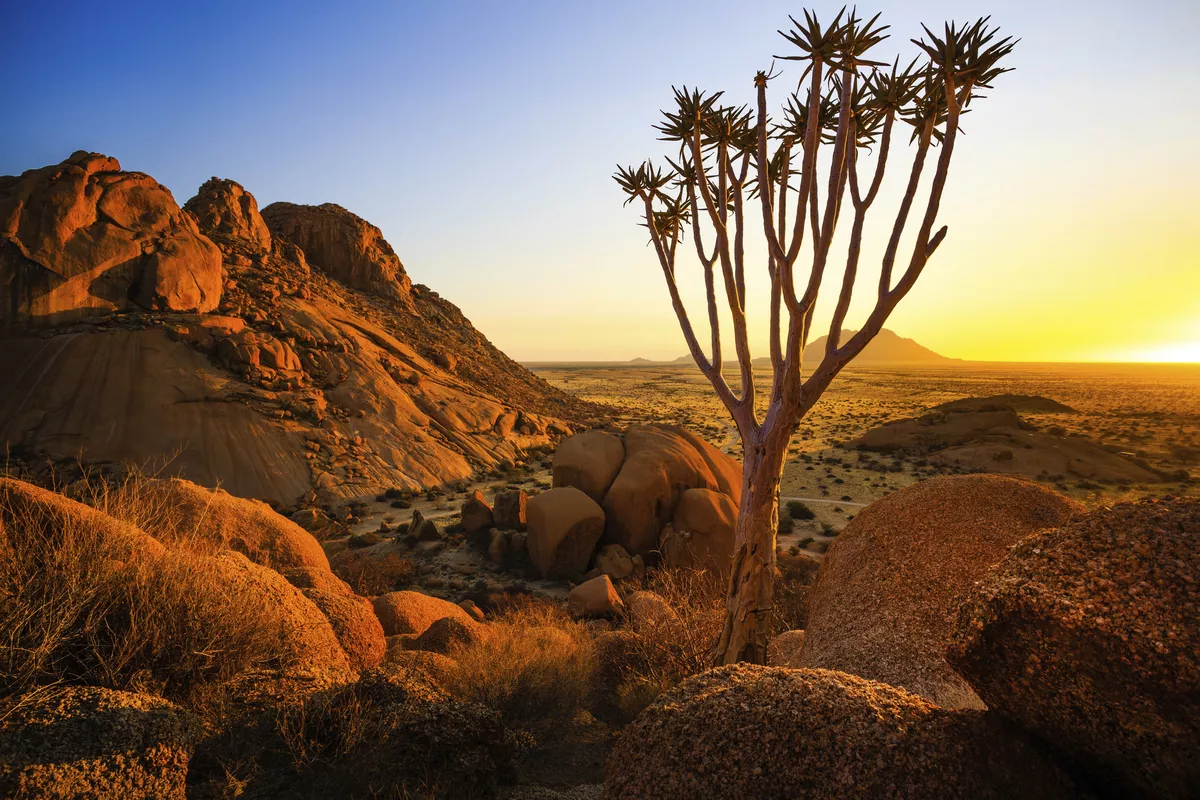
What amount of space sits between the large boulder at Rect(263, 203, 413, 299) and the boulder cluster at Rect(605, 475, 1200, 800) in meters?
45.5

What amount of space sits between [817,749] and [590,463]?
12760mm

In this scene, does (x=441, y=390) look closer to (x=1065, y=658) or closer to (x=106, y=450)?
(x=106, y=450)

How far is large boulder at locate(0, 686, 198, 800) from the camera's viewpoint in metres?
2.71

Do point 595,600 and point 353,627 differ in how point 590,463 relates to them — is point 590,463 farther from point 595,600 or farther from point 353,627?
point 353,627

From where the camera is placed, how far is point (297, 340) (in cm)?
2591

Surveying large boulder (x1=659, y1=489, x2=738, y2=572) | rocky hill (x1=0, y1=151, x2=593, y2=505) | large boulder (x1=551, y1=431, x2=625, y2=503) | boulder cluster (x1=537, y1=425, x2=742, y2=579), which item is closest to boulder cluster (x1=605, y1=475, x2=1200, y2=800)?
boulder cluster (x1=537, y1=425, x2=742, y2=579)

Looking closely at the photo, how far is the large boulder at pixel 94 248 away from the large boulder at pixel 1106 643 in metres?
28.8

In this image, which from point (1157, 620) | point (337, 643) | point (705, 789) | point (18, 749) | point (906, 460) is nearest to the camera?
point (1157, 620)

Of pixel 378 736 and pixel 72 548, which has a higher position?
pixel 72 548

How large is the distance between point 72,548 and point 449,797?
10.4 ft

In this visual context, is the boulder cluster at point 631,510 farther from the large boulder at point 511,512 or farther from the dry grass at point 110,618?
the dry grass at point 110,618

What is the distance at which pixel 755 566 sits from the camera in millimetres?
6312

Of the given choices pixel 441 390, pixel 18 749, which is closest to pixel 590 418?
pixel 441 390

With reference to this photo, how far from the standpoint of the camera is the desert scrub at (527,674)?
224 inches
